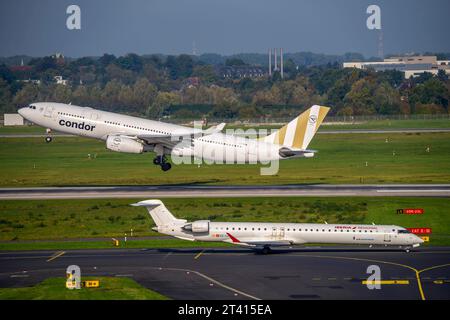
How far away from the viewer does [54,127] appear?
4427 inches

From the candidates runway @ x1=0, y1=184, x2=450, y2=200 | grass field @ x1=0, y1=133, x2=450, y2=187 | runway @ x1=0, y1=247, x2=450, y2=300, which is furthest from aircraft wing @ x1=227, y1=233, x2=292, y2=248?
grass field @ x1=0, y1=133, x2=450, y2=187

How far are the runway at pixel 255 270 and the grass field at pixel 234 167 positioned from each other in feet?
129

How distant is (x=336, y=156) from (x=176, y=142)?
47346mm

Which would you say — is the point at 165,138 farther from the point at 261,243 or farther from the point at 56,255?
the point at 261,243

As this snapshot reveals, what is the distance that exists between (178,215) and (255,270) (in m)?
23.3

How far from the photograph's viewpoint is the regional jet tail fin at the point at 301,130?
10581cm

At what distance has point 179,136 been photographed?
108 m

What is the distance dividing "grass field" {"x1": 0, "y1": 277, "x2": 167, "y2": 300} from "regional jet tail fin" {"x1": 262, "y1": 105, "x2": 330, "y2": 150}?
43798 millimetres

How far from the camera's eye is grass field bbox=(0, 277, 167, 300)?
60.6 meters

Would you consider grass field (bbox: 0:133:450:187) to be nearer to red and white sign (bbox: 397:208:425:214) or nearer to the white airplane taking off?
red and white sign (bbox: 397:208:425:214)

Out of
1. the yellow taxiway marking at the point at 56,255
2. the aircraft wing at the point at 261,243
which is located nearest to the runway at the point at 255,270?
the yellow taxiway marking at the point at 56,255

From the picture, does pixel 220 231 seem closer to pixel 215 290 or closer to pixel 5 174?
pixel 215 290

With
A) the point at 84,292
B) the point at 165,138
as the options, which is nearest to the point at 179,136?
the point at 165,138
